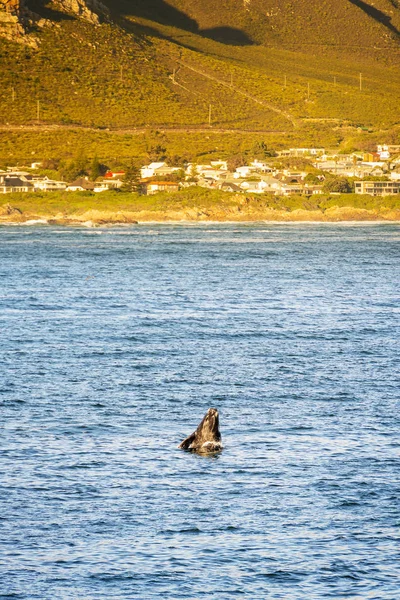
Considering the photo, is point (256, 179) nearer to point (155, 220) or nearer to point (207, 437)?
point (155, 220)

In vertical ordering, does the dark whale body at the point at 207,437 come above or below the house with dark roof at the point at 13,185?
below

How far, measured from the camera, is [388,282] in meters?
79.2

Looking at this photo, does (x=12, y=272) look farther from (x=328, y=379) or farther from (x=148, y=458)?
(x=148, y=458)

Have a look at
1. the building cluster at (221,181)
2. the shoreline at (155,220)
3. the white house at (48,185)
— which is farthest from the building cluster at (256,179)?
the white house at (48,185)

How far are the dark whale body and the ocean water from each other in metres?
0.52

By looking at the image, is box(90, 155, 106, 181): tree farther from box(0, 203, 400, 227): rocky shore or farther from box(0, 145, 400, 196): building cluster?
box(0, 203, 400, 227): rocky shore

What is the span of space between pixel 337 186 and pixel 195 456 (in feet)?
526

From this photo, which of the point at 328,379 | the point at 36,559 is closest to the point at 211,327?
the point at 328,379

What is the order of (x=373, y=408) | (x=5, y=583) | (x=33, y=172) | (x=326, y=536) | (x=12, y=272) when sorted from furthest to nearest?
(x=33, y=172)
(x=12, y=272)
(x=373, y=408)
(x=326, y=536)
(x=5, y=583)

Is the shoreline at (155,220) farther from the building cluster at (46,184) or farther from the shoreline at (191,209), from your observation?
the building cluster at (46,184)

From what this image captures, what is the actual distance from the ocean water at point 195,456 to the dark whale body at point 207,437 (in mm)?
522

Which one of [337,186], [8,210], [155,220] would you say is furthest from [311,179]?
[8,210]

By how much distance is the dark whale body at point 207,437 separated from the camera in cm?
2744

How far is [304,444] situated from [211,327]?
2443 cm
